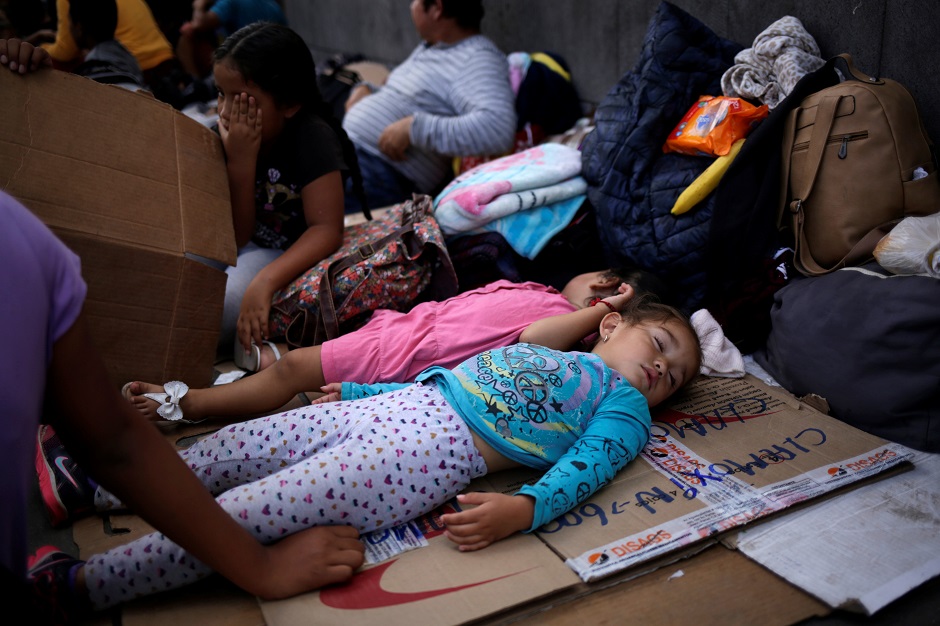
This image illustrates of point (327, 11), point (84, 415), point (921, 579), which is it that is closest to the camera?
point (84, 415)

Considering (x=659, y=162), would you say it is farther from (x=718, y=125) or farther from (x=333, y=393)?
(x=333, y=393)

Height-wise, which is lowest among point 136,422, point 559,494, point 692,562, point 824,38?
point 692,562

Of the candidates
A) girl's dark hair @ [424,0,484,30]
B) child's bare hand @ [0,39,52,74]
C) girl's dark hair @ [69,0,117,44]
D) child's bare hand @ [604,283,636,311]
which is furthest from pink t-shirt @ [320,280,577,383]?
girl's dark hair @ [69,0,117,44]

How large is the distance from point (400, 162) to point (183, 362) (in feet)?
5.74

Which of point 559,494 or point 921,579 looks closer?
point 921,579

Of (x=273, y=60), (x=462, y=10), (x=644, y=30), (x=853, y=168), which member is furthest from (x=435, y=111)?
(x=853, y=168)

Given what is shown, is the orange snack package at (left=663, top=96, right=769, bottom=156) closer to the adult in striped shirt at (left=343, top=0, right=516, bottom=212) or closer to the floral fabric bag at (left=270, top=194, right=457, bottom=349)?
the floral fabric bag at (left=270, top=194, right=457, bottom=349)

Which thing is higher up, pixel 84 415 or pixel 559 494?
pixel 84 415

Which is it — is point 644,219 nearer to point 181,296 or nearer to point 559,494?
point 559,494

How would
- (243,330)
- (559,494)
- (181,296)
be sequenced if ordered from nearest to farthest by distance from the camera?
(559,494) < (181,296) < (243,330)

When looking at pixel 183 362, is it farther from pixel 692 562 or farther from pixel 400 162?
pixel 400 162

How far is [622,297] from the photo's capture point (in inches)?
81.9

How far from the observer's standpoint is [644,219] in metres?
2.44

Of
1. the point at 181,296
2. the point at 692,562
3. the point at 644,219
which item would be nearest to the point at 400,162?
the point at 644,219
